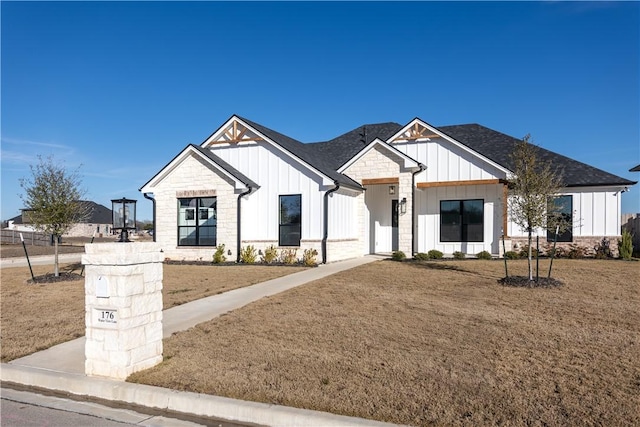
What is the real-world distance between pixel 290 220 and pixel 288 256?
1751 mm

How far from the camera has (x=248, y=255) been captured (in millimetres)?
18984

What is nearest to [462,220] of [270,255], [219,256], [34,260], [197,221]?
[270,255]

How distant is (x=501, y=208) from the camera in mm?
19969

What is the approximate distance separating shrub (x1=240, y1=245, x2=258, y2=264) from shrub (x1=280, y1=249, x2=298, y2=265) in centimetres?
115

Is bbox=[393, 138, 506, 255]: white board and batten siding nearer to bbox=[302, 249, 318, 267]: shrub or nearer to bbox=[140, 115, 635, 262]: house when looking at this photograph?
bbox=[140, 115, 635, 262]: house

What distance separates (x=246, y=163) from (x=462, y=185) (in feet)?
31.6

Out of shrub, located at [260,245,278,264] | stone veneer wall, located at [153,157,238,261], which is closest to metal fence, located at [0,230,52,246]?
stone veneer wall, located at [153,157,238,261]

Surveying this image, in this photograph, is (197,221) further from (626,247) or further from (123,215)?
(626,247)

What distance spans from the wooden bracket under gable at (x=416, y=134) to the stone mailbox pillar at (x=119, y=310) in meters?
16.6

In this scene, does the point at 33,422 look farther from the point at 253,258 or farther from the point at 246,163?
the point at 246,163

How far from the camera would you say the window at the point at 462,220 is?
20.3 m

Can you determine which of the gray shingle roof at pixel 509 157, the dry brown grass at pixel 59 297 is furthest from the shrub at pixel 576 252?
the dry brown grass at pixel 59 297

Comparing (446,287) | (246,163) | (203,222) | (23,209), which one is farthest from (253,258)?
(446,287)

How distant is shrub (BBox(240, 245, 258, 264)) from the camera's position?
18.9 m
